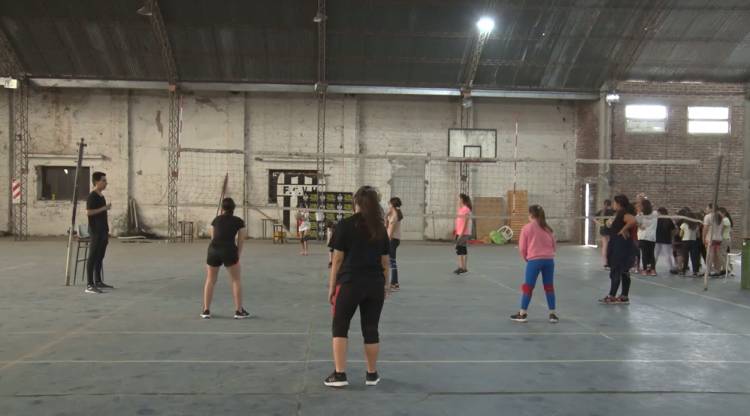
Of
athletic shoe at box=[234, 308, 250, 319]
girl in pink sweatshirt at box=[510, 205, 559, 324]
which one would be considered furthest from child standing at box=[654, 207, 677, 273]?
athletic shoe at box=[234, 308, 250, 319]

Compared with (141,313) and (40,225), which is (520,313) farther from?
(40,225)

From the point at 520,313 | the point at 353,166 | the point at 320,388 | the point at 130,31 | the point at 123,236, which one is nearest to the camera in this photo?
the point at 320,388

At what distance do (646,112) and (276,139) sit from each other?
14077 mm

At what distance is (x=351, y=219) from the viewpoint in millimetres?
4555

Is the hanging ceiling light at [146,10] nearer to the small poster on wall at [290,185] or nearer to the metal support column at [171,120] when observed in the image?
the metal support column at [171,120]

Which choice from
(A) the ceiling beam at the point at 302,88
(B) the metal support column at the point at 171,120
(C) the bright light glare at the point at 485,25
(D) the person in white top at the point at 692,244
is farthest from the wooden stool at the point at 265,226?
(D) the person in white top at the point at 692,244

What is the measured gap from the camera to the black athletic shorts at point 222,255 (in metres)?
7.12

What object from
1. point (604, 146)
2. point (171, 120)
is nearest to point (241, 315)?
point (171, 120)

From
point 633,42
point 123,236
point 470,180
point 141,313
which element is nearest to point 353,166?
point 470,180

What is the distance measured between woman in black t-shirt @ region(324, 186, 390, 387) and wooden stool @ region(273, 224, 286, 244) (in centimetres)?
1642

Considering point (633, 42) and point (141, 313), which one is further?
point (633, 42)

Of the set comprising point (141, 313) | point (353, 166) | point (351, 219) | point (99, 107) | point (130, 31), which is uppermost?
point (130, 31)

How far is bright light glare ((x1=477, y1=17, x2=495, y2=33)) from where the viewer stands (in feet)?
62.1

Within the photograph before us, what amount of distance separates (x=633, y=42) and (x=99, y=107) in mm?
19904
